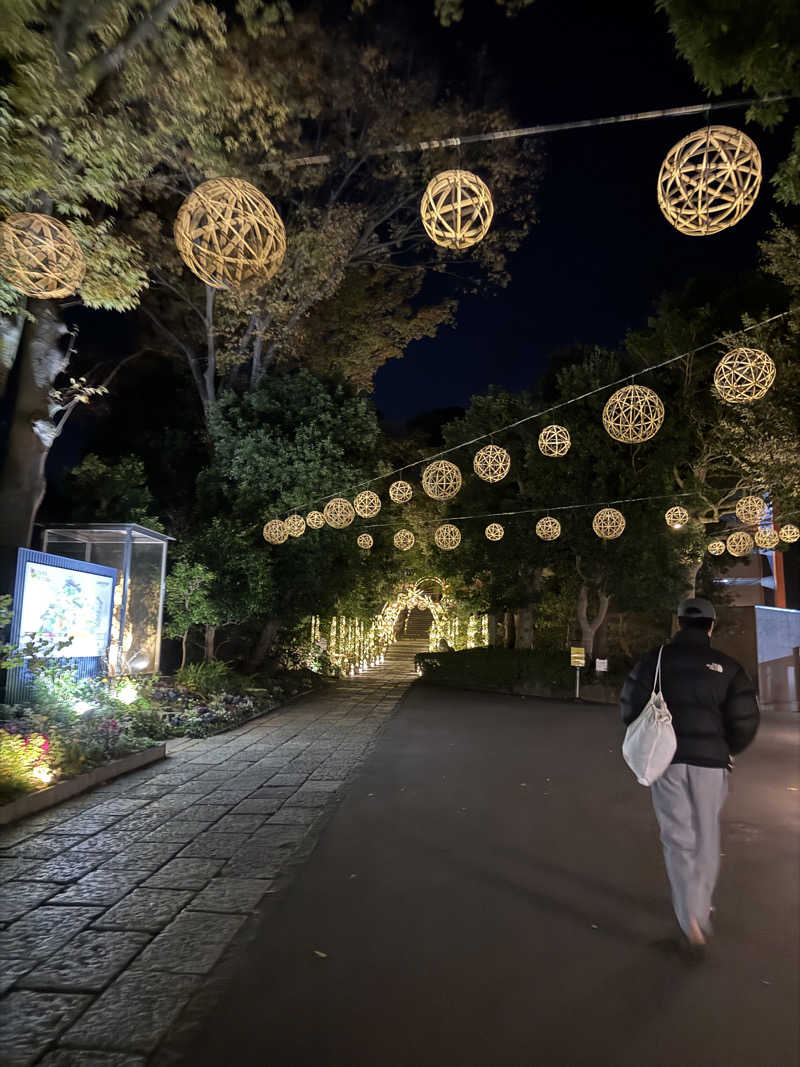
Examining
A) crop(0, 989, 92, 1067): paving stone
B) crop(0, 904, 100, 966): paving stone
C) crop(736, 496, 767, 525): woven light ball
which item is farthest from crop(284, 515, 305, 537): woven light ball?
crop(0, 989, 92, 1067): paving stone

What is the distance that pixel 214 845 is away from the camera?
17.9 ft

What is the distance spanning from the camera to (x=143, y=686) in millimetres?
12109

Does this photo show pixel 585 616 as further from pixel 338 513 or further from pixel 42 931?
pixel 42 931

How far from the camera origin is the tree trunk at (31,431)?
1145cm

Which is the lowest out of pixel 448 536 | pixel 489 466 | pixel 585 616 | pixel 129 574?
pixel 585 616

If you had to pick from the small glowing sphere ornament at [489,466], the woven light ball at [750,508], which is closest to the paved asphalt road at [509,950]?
the small glowing sphere ornament at [489,466]

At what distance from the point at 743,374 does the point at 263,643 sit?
46.7 ft

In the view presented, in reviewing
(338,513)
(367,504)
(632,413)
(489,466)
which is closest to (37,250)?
(632,413)

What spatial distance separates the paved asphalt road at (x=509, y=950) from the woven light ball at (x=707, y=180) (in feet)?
15.3

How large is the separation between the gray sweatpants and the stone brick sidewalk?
7.83ft

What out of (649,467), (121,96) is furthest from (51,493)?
(649,467)

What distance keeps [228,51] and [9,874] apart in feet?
32.6

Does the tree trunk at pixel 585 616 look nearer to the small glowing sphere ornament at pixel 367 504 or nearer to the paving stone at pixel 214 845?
the small glowing sphere ornament at pixel 367 504

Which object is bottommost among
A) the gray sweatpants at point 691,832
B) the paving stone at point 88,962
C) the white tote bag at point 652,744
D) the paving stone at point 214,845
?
the paving stone at point 214,845
